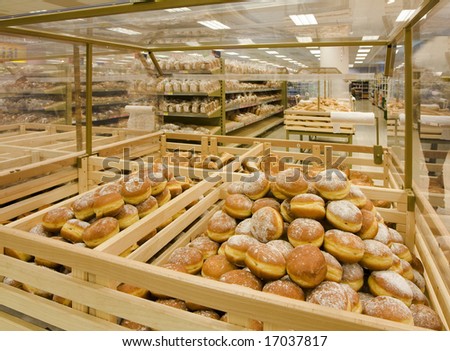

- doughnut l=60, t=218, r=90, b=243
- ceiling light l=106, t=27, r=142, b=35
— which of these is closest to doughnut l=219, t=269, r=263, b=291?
doughnut l=60, t=218, r=90, b=243

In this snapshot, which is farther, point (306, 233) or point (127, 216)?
point (127, 216)

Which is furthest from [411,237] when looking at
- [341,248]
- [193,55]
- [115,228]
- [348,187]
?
[193,55]

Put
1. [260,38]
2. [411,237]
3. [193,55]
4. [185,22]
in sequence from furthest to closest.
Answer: [193,55]
[260,38]
[185,22]
[411,237]

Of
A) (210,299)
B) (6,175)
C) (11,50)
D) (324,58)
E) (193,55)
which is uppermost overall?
(324,58)

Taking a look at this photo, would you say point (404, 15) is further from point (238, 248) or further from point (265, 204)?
point (238, 248)

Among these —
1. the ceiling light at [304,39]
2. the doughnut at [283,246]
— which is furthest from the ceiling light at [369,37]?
the doughnut at [283,246]

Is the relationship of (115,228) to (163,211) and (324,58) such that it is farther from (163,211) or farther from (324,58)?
(324,58)

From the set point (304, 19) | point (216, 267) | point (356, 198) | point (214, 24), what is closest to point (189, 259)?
point (216, 267)

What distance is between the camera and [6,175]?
1.80 meters

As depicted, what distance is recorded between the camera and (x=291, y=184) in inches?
49.1

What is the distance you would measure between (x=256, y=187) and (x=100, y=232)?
0.62m

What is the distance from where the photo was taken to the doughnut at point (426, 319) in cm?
98

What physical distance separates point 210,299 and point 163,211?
0.61 m

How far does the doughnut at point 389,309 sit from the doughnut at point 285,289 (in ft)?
0.68
